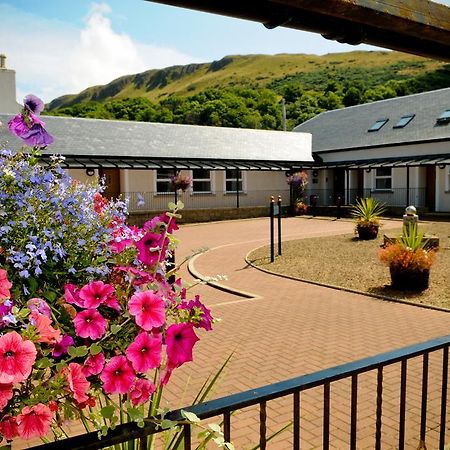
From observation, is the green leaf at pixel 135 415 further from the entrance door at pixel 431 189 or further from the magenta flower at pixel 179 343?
the entrance door at pixel 431 189

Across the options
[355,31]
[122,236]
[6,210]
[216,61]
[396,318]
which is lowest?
[396,318]

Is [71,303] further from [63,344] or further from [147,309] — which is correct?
[147,309]

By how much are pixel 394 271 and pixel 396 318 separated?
214 centimetres

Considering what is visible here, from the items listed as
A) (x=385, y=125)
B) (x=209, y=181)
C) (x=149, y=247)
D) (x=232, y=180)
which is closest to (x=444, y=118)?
(x=385, y=125)

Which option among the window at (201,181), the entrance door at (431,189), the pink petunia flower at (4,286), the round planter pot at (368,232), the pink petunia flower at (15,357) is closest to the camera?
the pink petunia flower at (15,357)

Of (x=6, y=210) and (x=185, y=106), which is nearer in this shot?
(x=6, y=210)

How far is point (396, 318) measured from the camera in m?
7.43

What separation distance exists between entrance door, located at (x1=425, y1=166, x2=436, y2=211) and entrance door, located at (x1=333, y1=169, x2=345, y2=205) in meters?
5.61

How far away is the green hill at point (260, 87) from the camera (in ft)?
215

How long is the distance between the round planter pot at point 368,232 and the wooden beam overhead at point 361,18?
1272 centimetres

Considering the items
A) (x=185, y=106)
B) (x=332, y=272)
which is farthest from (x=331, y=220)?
(x=185, y=106)

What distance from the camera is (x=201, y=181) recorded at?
27.7m

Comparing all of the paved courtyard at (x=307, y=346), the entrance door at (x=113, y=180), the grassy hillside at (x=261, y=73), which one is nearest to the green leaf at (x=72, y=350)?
the paved courtyard at (x=307, y=346)

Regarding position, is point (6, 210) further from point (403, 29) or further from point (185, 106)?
point (185, 106)
